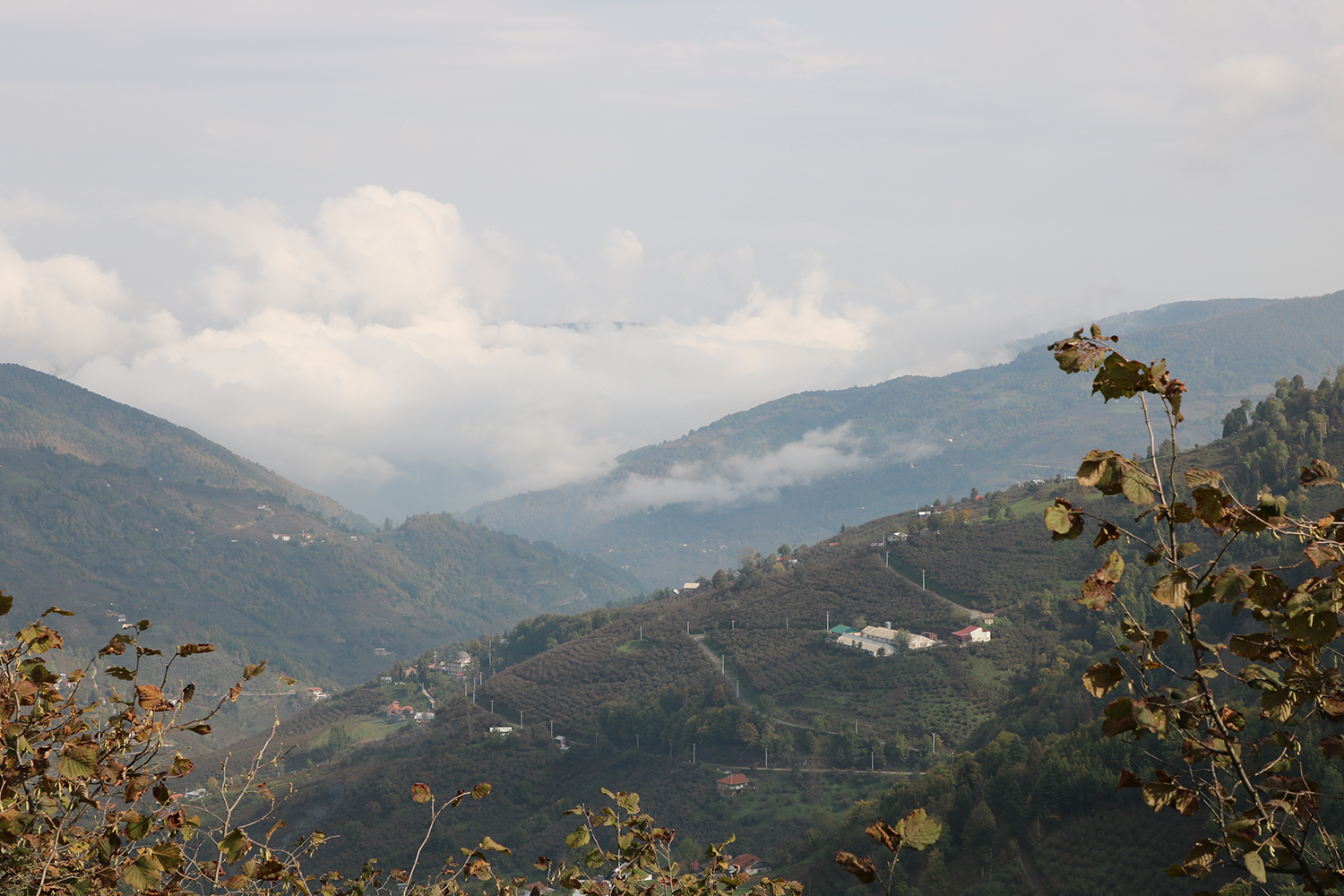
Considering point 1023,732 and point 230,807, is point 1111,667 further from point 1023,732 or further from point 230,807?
point 1023,732

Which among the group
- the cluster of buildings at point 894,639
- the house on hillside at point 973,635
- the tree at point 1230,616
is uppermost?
the tree at point 1230,616

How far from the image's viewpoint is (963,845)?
4825cm

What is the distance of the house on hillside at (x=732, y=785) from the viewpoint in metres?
79.1

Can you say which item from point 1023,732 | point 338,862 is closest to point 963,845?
point 1023,732

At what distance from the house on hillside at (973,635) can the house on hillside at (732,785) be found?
83.7 ft

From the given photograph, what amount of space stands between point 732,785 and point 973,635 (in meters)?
27.5

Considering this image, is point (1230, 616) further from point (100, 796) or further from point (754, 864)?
point (754, 864)

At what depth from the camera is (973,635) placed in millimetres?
88688

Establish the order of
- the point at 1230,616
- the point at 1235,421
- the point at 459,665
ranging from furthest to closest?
the point at 459,665 → the point at 1235,421 → the point at 1230,616

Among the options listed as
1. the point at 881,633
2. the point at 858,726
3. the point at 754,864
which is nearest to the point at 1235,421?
the point at 881,633

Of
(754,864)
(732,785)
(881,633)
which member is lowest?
(732,785)

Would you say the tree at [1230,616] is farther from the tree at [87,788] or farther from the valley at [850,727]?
the valley at [850,727]

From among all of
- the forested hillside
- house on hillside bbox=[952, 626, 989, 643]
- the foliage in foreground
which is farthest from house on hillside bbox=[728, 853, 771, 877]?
the foliage in foreground

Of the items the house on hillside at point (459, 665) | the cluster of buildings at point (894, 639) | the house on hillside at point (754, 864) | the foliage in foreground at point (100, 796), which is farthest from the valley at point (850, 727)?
the foliage in foreground at point (100, 796)
